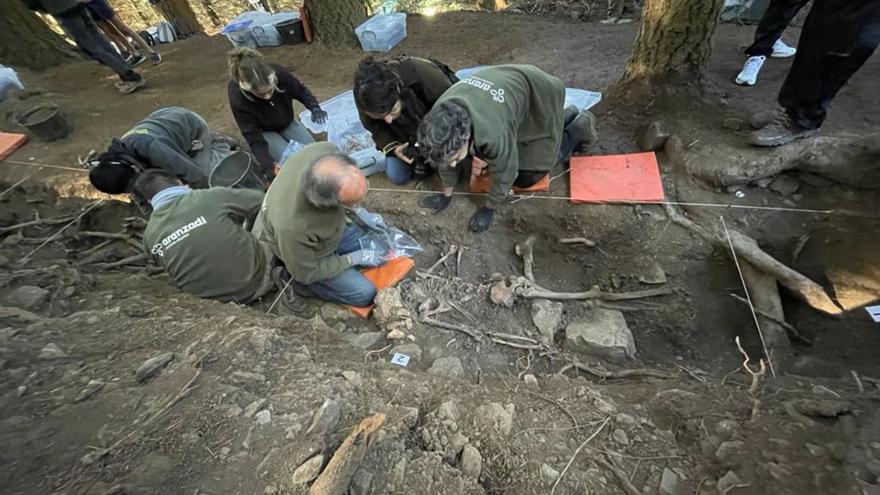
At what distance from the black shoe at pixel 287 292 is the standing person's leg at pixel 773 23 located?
4.36m

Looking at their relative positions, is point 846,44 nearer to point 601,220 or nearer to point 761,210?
point 761,210

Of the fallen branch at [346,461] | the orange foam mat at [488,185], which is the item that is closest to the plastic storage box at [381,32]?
the orange foam mat at [488,185]

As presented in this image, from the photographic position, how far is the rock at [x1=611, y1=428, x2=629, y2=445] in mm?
1597

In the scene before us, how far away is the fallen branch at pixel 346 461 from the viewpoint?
126 centimetres

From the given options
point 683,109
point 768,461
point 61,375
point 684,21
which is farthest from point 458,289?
point 684,21

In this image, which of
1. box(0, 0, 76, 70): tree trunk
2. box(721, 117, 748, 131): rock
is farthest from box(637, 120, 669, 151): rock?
box(0, 0, 76, 70): tree trunk

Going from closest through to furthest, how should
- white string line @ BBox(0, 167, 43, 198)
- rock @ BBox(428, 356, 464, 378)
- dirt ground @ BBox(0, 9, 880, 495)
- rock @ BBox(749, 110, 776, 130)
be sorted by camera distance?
dirt ground @ BBox(0, 9, 880, 495), rock @ BBox(428, 356, 464, 378), rock @ BBox(749, 110, 776, 130), white string line @ BBox(0, 167, 43, 198)

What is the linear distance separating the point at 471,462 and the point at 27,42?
8337 millimetres

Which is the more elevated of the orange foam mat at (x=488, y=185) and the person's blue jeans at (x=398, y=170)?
the person's blue jeans at (x=398, y=170)

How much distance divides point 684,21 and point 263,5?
32.3 ft

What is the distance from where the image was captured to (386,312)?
2701mm

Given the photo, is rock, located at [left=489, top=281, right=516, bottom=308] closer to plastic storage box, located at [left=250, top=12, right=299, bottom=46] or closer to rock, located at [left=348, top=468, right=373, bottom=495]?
rock, located at [left=348, top=468, right=373, bottom=495]

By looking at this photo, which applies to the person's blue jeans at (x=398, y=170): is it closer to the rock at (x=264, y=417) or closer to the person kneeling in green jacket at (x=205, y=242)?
the person kneeling in green jacket at (x=205, y=242)

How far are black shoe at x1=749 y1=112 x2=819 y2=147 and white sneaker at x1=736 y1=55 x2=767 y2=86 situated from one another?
2.68 feet
